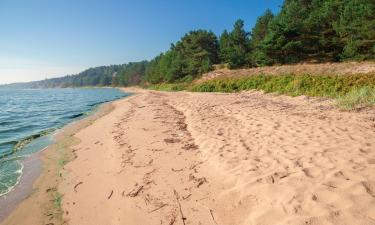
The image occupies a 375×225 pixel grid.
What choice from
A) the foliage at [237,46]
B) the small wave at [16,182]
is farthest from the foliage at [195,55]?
the small wave at [16,182]

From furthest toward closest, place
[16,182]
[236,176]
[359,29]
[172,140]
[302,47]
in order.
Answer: [302,47] → [359,29] → [172,140] → [16,182] → [236,176]

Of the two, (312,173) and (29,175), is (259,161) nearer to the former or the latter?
(312,173)

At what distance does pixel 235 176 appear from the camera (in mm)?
4496

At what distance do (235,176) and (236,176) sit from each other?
0.07 feet

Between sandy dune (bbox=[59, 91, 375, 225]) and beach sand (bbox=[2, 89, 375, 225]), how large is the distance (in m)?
0.01

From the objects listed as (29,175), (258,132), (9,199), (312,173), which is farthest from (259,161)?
(29,175)

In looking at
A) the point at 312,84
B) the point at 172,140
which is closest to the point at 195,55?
the point at 312,84

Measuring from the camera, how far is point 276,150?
5344 millimetres

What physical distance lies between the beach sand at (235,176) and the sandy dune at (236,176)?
0.05 feet

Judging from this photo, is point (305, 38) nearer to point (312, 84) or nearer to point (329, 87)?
point (312, 84)

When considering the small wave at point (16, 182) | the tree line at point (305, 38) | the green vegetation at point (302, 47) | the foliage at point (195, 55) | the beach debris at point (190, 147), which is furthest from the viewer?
the foliage at point (195, 55)

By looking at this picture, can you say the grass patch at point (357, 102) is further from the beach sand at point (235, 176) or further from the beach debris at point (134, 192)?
the beach debris at point (134, 192)

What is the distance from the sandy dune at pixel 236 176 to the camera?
336 centimetres

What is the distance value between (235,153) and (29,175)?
5147 mm
